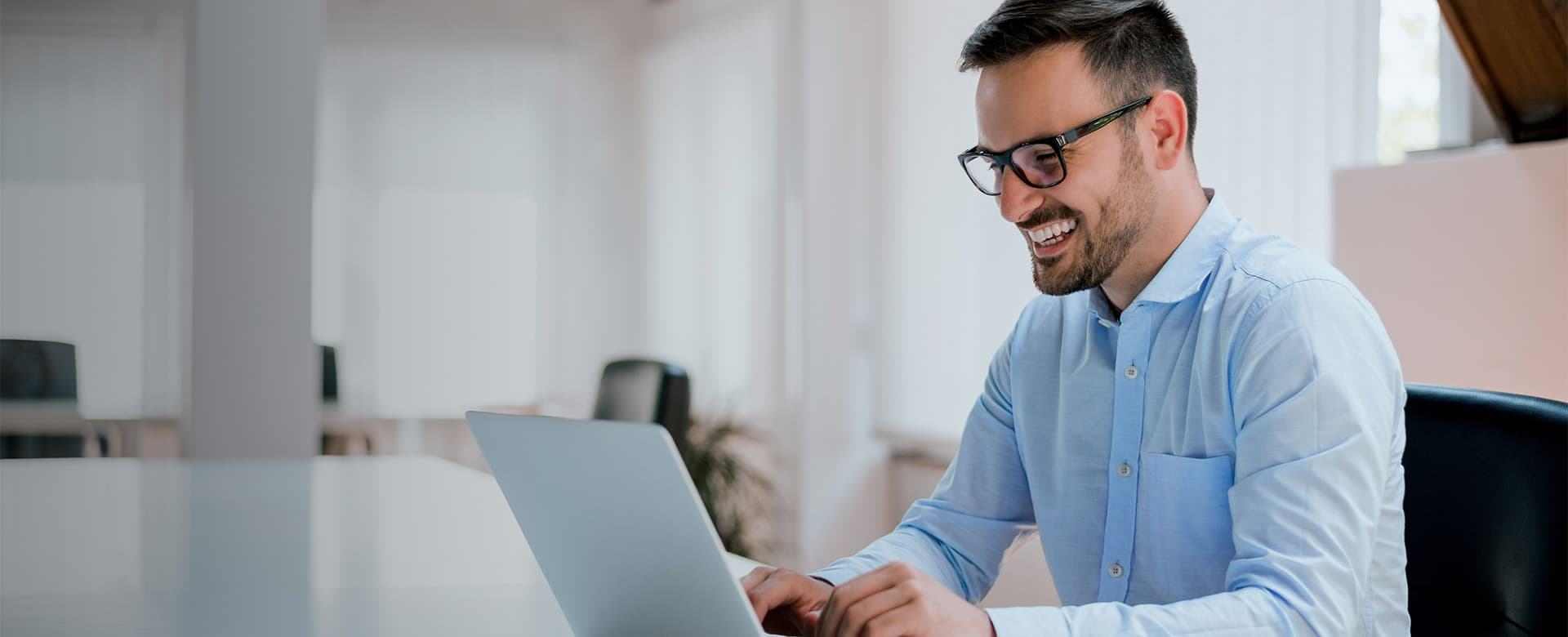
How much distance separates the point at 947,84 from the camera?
3.88 meters

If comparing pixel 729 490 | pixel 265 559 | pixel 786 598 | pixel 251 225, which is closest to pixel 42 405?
pixel 251 225

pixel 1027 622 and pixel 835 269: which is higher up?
pixel 835 269

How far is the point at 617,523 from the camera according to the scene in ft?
2.66

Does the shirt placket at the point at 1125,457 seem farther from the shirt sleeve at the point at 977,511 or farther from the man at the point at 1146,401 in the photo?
the shirt sleeve at the point at 977,511

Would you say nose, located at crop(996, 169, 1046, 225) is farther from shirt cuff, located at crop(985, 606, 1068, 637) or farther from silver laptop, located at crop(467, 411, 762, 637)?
silver laptop, located at crop(467, 411, 762, 637)

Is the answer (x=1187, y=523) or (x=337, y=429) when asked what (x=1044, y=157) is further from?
(x=337, y=429)

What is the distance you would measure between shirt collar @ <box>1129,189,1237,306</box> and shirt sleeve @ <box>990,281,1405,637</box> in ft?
0.40

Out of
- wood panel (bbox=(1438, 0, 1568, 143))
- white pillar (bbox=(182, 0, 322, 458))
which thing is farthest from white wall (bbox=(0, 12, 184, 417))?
wood panel (bbox=(1438, 0, 1568, 143))

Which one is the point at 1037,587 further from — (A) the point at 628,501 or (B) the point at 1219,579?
(A) the point at 628,501

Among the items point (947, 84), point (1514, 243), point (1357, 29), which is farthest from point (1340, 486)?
point (947, 84)

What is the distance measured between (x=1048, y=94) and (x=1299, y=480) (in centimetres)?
48

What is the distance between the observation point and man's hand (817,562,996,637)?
875 mm

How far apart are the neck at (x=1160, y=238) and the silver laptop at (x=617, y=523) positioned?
2.38 feet

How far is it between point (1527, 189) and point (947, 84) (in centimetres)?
232
